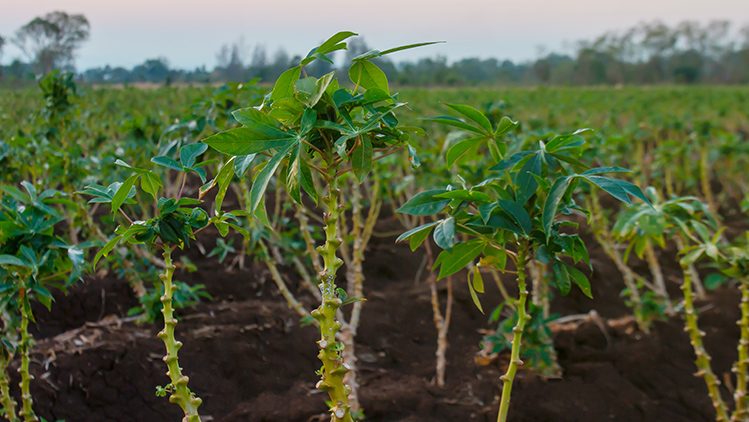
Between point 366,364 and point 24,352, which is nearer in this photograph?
point 24,352

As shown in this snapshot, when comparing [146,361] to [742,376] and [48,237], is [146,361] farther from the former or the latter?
[742,376]

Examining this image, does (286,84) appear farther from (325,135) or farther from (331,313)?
(331,313)

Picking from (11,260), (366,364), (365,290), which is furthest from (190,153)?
(365,290)

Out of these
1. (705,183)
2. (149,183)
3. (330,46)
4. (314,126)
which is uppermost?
(330,46)

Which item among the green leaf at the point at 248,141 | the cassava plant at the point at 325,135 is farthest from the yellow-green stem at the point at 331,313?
the green leaf at the point at 248,141

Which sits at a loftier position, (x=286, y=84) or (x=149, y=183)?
(x=286, y=84)

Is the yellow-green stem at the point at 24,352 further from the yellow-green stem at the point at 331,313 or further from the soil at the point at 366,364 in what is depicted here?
the yellow-green stem at the point at 331,313

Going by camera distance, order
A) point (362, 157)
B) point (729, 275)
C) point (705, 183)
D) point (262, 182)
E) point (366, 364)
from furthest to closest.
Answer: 1. point (705, 183)
2. point (366, 364)
3. point (729, 275)
4. point (362, 157)
5. point (262, 182)

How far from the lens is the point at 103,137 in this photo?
17.4 ft

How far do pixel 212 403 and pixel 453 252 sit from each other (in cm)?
153

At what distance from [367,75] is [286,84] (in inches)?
6.7

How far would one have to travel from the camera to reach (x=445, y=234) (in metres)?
1.35

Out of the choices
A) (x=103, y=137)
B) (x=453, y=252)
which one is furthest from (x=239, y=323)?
(x=103, y=137)

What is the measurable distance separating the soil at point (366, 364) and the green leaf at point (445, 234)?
129cm
